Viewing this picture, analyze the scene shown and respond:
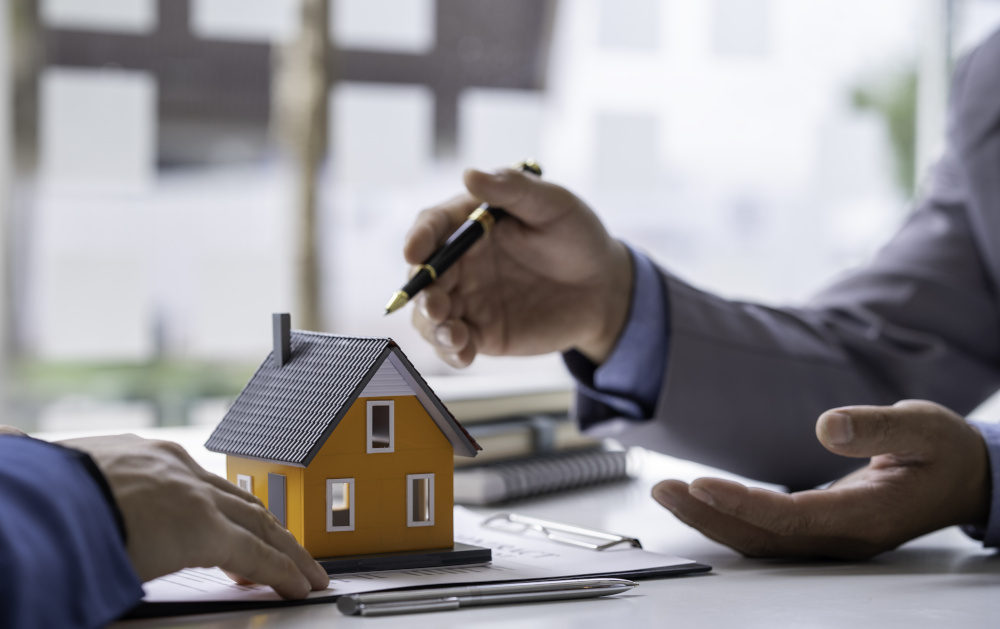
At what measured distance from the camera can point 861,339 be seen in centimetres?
104

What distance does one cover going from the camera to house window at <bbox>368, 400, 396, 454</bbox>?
1.95 ft

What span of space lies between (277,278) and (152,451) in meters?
2.05

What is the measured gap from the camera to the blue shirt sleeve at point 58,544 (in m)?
0.38

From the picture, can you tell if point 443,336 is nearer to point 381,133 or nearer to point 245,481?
point 245,481

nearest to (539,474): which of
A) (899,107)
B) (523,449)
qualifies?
(523,449)

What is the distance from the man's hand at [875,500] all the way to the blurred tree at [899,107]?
252cm

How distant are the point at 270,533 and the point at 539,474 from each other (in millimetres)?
554

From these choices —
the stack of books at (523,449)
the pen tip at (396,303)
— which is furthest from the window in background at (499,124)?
the pen tip at (396,303)

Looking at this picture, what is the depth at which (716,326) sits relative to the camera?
934 millimetres

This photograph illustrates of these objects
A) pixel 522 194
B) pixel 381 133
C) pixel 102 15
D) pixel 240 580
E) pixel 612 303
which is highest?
pixel 102 15

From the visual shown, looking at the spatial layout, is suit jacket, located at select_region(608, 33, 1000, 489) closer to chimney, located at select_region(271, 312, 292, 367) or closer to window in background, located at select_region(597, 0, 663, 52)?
chimney, located at select_region(271, 312, 292, 367)

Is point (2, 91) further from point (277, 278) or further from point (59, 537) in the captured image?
point (59, 537)

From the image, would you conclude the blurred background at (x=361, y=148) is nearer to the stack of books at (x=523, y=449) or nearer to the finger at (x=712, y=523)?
the stack of books at (x=523, y=449)

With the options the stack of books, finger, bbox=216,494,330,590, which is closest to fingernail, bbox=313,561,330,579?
finger, bbox=216,494,330,590
